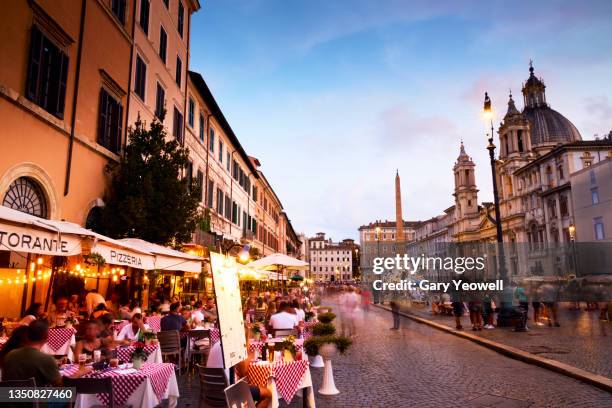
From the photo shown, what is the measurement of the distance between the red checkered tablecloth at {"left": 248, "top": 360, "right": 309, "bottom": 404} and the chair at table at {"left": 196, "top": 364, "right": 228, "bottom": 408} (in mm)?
995

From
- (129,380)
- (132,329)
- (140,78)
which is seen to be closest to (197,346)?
(132,329)

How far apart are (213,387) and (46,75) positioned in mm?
9589

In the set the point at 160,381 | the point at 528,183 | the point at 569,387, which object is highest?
the point at 528,183

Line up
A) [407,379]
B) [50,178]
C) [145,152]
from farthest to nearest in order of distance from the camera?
[145,152]
[50,178]
[407,379]

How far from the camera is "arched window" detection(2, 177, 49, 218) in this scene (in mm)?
10016

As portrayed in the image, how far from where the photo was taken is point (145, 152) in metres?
14.8

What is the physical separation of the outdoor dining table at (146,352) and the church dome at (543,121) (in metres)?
87.7

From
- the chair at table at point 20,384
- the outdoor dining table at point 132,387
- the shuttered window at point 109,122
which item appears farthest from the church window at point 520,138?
the chair at table at point 20,384

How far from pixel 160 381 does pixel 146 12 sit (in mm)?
15547

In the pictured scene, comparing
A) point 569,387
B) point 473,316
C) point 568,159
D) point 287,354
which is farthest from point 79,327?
point 568,159

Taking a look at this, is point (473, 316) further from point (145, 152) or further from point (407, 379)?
point (145, 152)

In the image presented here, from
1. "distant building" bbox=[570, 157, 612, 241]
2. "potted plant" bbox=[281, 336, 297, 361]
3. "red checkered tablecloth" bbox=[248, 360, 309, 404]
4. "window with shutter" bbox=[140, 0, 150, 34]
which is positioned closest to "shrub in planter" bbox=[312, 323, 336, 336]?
"potted plant" bbox=[281, 336, 297, 361]

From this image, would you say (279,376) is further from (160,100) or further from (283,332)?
(160,100)

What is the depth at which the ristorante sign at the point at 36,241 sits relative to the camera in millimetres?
5402
